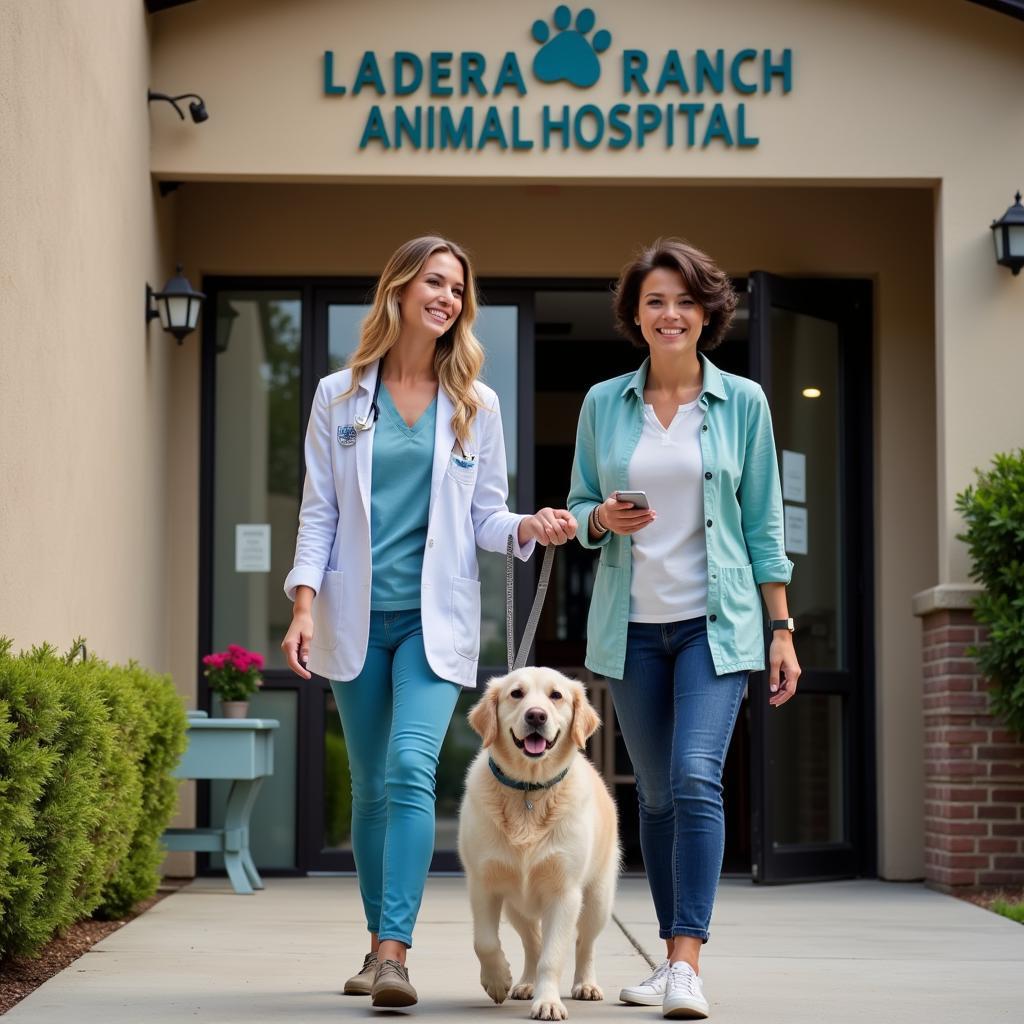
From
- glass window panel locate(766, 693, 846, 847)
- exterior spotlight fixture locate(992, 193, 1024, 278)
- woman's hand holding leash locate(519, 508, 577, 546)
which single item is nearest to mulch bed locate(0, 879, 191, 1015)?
woman's hand holding leash locate(519, 508, 577, 546)

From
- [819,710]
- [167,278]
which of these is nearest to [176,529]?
[167,278]

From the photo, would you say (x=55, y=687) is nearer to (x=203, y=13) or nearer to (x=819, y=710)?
(x=203, y=13)

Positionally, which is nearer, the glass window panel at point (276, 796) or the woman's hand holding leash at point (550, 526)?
the woman's hand holding leash at point (550, 526)

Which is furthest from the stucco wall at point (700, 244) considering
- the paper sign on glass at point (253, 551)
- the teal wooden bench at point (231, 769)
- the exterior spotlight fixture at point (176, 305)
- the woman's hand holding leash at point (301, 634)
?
the woman's hand holding leash at point (301, 634)

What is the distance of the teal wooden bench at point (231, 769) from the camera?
7.96m

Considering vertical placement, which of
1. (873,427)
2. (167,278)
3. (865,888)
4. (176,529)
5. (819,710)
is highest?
(167,278)

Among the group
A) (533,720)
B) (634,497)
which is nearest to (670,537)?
(634,497)

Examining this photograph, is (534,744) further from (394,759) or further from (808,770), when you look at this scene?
(808,770)

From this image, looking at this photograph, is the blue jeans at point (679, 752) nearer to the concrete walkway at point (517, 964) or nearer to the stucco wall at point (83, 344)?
the concrete walkway at point (517, 964)

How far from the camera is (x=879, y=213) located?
9422 mm

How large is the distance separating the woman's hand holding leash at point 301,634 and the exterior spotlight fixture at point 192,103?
441 centimetres

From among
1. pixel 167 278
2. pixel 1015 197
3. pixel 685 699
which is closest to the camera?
pixel 685 699

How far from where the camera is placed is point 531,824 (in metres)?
4.20

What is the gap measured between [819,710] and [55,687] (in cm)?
549
